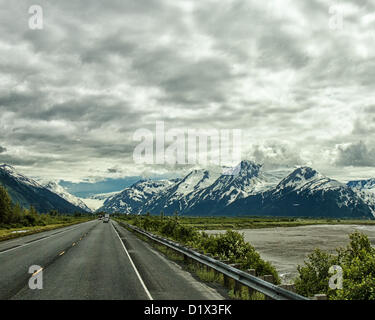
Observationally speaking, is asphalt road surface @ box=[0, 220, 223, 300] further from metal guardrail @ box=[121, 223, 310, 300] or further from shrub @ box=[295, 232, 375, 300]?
shrub @ box=[295, 232, 375, 300]

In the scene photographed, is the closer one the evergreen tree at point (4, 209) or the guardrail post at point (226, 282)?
the guardrail post at point (226, 282)

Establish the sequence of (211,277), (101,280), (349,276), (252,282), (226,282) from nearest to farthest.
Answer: (349,276)
(252,282)
(226,282)
(101,280)
(211,277)

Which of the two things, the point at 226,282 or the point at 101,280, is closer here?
the point at 226,282

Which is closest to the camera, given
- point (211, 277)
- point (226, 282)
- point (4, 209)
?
point (226, 282)

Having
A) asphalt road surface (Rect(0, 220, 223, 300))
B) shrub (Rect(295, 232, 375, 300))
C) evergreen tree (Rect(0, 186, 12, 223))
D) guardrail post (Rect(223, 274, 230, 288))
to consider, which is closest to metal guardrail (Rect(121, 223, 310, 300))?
guardrail post (Rect(223, 274, 230, 288))

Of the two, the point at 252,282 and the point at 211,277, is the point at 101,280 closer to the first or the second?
the point at 211,277

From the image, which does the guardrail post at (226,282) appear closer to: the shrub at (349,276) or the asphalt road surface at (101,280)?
the asphalt road surface at (101,280)

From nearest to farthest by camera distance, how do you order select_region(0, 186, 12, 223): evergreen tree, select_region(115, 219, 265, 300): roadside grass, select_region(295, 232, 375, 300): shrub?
select_region(295, 232, 375, 300): shrub < select_region(115, 219, 265, 300): roadside grass < select_region(0, 186, 12, 223): evergreen tree

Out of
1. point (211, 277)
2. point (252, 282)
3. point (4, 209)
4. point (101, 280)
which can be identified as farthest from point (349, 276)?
point (4, 209)

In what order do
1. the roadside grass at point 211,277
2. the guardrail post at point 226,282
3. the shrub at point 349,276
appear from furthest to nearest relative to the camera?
1. the guardrail post at point 226,282
2. the roadside grass at point 211,277
3. the shrub at point 349,276

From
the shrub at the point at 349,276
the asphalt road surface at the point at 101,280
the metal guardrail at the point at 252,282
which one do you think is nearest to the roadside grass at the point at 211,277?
the metal guardrail at the point at 252,282

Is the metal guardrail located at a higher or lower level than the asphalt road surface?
higher
